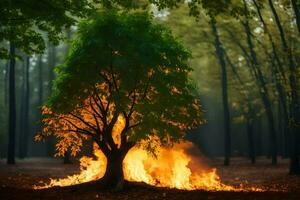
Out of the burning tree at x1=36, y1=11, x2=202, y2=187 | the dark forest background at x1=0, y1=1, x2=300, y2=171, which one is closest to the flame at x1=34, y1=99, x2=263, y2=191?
the burning tree at x1=36, y1=11, x2=202, y2=187

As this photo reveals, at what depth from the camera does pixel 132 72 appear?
16.4 m

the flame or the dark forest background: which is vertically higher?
the dark forest background

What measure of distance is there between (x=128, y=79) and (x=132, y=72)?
30 centimetres

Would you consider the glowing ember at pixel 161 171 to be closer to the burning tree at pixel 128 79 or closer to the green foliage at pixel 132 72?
the burning tree at pixel 128 79

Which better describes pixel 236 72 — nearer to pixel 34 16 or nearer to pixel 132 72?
pixel 132 72

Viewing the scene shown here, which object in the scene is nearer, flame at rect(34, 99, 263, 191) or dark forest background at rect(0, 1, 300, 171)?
flame at rect(34, 99, 263, 191)

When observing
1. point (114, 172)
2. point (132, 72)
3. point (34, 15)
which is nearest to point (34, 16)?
point (34, 15)

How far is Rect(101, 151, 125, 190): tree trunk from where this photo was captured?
16856 millimetres

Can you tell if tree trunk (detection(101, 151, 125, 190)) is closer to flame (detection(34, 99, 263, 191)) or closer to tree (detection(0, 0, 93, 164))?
flame (detection(34, 99, 263, 191))

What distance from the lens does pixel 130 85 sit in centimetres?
1648

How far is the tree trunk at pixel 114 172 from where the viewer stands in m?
16.9

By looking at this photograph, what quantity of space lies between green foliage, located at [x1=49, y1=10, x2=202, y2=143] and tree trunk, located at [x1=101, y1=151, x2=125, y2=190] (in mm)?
1307

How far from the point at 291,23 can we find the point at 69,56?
915 inches

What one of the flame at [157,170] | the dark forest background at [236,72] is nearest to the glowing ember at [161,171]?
the flame at [157,170]
